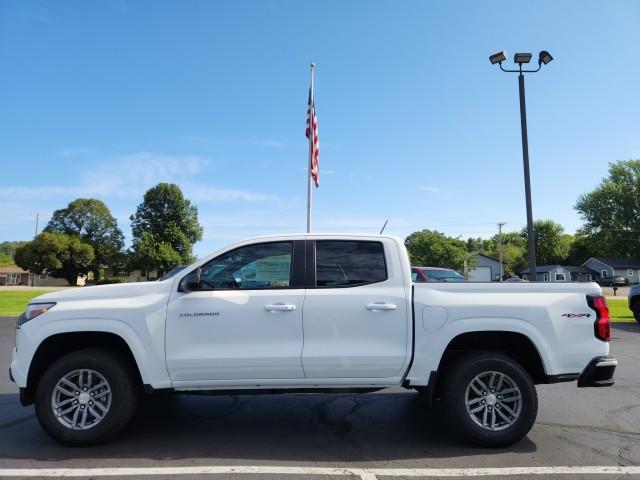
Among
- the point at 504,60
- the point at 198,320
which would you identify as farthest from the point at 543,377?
the point at 504,60

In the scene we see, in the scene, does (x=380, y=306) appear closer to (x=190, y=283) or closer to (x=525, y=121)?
(x=190, y=283)

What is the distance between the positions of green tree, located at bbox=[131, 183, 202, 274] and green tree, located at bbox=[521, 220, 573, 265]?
67031 mm

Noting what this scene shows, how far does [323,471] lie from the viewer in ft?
12.3

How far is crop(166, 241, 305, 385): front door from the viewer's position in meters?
4.23

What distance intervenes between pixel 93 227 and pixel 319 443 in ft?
263

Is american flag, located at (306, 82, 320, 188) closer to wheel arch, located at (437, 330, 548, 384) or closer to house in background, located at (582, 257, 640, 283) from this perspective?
wheel arch, located at (437, 330, 548, 384)

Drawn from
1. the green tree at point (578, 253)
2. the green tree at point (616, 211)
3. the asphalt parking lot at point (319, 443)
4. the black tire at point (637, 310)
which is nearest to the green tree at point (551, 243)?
the green tree at point (578, 253)

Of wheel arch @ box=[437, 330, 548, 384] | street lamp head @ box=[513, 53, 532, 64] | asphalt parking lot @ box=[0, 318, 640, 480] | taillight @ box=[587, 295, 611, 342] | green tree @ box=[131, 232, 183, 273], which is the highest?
street lamp head @ box=[513, 53, 532, 64]

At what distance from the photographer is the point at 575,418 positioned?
17.4ft

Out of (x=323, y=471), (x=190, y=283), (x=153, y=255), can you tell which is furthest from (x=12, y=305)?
(x=153, y=255)

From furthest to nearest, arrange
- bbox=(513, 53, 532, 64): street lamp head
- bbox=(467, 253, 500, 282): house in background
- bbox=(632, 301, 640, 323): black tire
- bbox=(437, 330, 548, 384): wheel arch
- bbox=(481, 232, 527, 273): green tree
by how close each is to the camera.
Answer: bbox=(481, 232, 527, 273): green tree → bbox=(467, 253, 500, 282): house in background → bbox=(632, 301, 640, 323): black tire → bbox=(513, 53, 532, 64): street lamp head → bbox=(437, 330, 548, 384): wheel arch

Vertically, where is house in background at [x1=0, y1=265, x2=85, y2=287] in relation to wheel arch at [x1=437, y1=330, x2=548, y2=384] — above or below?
above

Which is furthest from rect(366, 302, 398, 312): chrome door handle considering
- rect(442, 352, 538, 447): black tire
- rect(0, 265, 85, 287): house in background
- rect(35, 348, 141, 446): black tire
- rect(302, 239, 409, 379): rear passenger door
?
rect(0, 265, 85, 287): house in background

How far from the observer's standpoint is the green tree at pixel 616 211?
242ft
